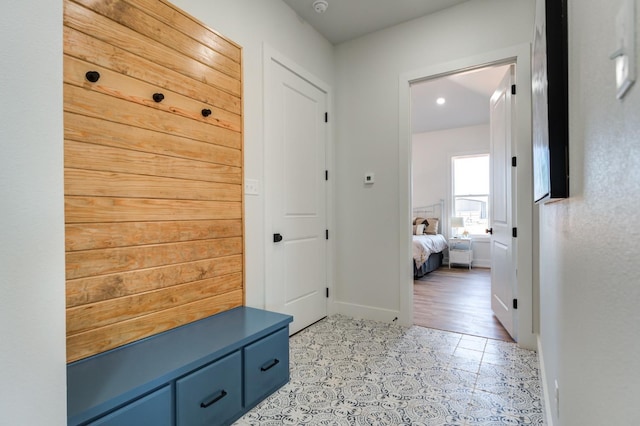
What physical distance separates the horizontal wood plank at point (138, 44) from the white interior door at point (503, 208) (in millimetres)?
2366

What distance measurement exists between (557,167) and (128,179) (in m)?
1.81

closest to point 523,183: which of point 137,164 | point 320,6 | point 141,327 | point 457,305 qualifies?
point 457,305

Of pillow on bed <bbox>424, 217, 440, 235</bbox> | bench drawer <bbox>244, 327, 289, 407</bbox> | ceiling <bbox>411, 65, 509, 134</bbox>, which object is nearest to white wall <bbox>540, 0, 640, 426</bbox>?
bench drawer <bbox>244, 327, 289, 407</bbox>

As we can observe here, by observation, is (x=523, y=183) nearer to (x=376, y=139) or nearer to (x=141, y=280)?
(x=376, y=139)

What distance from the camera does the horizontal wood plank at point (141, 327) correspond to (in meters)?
1.46

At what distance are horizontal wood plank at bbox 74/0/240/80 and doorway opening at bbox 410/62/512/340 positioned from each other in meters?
2.67

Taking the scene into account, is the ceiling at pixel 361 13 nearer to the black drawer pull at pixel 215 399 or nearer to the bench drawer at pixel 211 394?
the bench drawer at pixel 211 394

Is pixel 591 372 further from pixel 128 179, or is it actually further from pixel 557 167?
pixel 128 179

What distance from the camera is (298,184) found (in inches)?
117

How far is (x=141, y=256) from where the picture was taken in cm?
170

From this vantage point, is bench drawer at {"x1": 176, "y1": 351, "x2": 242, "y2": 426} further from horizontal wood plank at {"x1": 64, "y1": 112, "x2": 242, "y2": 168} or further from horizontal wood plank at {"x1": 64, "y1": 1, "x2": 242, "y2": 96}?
horizontal wood plank at {"x1": 64, "y1": 1, "x2": 242, "y2": 96}

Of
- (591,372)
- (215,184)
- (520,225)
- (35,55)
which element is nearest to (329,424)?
(591,372)

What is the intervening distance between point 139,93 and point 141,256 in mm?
850

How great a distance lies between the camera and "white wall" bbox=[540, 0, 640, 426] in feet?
1.54
